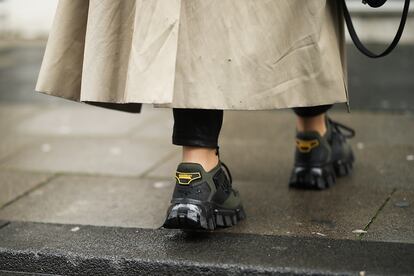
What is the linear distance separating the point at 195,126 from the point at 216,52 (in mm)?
284

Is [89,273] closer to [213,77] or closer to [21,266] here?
[21,266]

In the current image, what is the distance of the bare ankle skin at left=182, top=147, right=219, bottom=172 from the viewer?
2699 mm

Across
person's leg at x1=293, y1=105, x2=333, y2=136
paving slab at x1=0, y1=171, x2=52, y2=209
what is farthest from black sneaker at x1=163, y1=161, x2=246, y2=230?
paving slab at x1=0, y1=171, x2=52, y2=209

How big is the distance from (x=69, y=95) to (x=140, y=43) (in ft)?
1.73

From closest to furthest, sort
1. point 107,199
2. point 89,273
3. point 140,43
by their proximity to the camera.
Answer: point 140,43
point 89,273
point 107,199

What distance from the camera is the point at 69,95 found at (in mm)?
2879

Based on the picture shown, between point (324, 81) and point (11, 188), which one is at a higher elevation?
point (324, 81)

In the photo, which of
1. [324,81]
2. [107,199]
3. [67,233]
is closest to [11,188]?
[107,199]

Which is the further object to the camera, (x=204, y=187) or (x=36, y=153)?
Answer: (x=36, y=153)

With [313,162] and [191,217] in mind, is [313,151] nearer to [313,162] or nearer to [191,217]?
[313,162]

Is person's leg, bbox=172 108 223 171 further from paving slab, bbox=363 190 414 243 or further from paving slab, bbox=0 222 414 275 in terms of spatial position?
paving slab, bbox=363 190 414 243

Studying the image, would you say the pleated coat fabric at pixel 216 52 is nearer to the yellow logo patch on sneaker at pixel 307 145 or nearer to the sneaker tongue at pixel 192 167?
the sneaker tongue at pixel 192 167

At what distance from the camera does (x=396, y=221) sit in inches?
110

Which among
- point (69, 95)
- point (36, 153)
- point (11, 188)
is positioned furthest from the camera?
point (36, 153)
